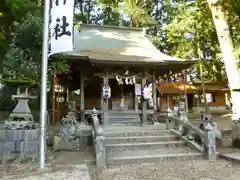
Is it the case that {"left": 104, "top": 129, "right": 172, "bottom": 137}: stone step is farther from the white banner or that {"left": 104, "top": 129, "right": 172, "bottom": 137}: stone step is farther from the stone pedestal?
the white banner

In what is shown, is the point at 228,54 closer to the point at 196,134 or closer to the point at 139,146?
the point at 196,134

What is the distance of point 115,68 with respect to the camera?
10516mm

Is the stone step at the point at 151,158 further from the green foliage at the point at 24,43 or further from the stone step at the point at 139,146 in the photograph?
the green foliage at the point at 24,43

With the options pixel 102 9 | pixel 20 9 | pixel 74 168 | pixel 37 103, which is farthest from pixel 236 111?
pixel 102 9

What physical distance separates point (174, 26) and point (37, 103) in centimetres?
1022

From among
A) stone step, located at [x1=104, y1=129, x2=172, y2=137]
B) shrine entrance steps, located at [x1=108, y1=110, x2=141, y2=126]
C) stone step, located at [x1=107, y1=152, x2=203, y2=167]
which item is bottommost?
stone step, located at [x1=107, y1=152, x2=203, y2=167]

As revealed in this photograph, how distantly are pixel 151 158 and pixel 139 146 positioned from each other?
88cm

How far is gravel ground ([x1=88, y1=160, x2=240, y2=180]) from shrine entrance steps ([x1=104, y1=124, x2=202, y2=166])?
0.26 m

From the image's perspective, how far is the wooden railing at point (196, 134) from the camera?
6789 mm

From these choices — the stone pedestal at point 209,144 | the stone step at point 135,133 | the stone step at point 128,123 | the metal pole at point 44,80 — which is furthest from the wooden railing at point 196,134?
the metal pole at point 44,80

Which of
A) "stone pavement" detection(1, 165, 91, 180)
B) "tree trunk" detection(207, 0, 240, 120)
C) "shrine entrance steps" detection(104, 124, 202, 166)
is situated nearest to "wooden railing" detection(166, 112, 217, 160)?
"shrine entrance steps" detection(104, 124, 202, 166)

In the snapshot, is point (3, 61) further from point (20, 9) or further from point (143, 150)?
point (143, 150)

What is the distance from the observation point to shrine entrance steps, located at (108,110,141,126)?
34.9ft

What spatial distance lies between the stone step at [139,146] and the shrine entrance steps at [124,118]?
10.1ft
